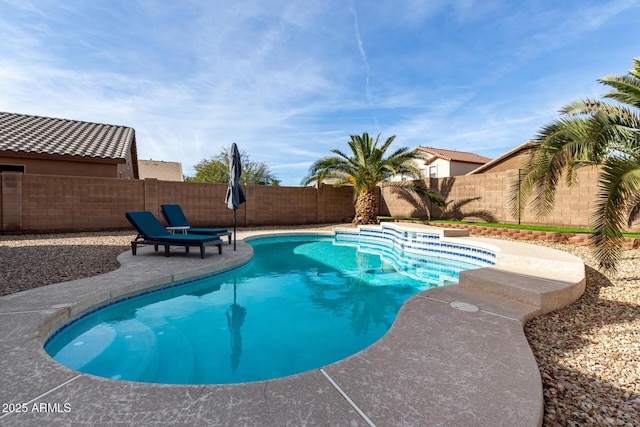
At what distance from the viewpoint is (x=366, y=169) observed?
49.6ft

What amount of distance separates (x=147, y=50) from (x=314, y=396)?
1234 centimetres

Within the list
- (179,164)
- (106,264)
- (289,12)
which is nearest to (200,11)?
(289,12)

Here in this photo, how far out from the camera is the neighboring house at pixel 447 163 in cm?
2666

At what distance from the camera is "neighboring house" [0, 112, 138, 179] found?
12.4 metres

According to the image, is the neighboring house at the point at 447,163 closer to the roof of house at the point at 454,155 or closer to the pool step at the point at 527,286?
the roof of house at the point at 454,155

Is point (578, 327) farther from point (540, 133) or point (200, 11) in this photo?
point (200, 11)

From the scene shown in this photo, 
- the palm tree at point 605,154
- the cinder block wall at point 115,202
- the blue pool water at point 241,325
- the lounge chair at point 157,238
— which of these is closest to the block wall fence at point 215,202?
the cinder block wall at point 115,202

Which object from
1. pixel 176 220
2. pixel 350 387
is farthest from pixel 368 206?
pixel 350 387

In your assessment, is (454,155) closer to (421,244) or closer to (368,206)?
(368,206)

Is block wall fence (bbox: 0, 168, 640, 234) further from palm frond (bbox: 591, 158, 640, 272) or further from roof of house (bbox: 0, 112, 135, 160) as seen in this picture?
palm frond (bbox: 591, 158, 640, 272)

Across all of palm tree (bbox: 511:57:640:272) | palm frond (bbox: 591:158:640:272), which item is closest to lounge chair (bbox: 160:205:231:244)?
palm tree (bbox: 511:57:640:272)

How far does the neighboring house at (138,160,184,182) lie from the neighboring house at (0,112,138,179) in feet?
51.7

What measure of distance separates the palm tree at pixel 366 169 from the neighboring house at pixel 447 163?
1143cm

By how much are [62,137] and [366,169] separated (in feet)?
48.4
